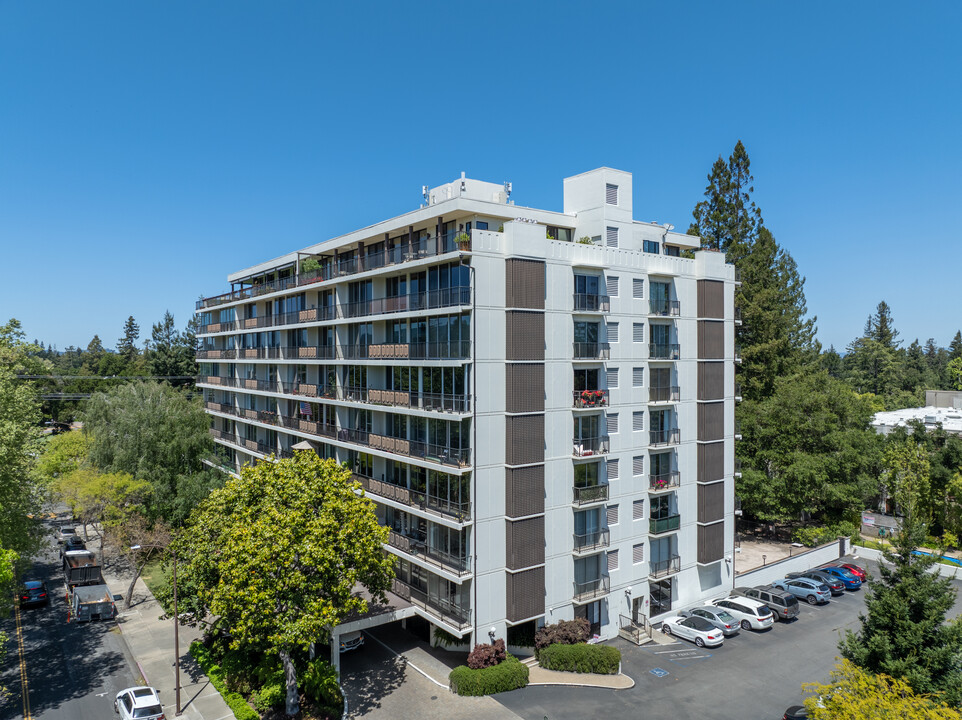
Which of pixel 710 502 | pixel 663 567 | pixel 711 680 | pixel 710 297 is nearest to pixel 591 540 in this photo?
pixel 663 567

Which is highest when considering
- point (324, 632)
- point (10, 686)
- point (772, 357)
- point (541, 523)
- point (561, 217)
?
point (561, 217)

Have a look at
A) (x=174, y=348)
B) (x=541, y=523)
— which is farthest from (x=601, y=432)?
(x=174, y=348)

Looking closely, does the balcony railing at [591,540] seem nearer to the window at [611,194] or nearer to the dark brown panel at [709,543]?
the dark brown panel at [709,543]

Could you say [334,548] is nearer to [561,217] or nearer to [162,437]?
[561,217]

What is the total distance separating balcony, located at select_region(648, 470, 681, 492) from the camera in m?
34.3

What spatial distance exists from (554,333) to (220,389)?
131ft

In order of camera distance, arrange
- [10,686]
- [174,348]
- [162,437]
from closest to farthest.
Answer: [10,686], [162,437], [174,348]

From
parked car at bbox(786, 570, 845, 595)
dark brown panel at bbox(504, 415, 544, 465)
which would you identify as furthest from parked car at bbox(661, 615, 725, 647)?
dark brown panel at bbox(504, 415, 544, 465)

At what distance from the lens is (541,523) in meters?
29.4

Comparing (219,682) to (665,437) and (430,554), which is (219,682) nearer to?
(430,554)

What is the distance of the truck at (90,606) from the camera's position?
36.6 meters

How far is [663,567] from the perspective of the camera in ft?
113

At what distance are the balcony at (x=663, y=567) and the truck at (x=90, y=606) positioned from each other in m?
32.8

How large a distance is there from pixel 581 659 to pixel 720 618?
995 centimetres
